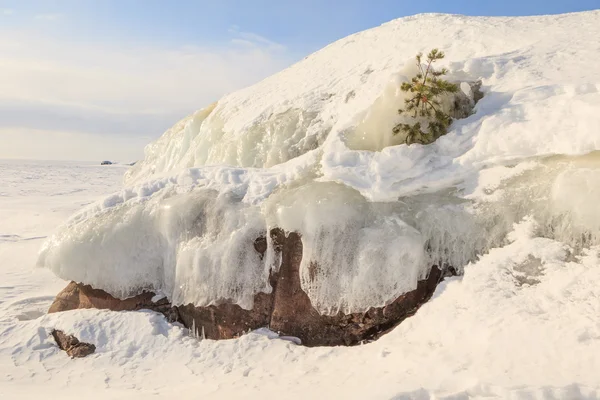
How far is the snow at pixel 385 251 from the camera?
402cm

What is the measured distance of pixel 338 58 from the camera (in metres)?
10.2

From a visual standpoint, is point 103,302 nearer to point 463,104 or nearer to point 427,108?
point 427,108

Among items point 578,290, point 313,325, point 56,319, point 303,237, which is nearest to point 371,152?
point 303,237

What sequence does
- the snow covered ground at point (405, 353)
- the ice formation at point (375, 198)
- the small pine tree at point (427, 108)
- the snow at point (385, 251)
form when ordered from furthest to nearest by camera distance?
the small pine tree at point (427, 108)
the ice formation at point (375, 198)
the snow at point (385, 251)
the snow covered ground at point (405, 353)

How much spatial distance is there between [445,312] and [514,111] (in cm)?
285

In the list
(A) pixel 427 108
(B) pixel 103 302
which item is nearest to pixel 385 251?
(A) pixel 427 108

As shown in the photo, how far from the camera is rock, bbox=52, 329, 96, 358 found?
17.7ft

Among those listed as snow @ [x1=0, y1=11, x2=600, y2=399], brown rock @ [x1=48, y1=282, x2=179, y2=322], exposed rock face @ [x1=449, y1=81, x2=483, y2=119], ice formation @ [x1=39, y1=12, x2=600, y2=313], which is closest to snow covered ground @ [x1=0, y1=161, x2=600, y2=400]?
snow @ [x1=0, y1=11, x2=600, y2=399]

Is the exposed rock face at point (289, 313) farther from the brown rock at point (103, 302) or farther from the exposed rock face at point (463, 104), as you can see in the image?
the exposed rock face at point (463, 104)

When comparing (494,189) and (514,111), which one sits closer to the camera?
(494,189)

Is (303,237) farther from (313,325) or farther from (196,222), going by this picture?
(196,222)

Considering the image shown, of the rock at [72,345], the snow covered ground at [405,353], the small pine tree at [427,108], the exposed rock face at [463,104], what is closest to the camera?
the snow covered ground at [405,353]

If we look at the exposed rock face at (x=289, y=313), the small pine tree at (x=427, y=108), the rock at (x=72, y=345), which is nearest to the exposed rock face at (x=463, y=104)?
the small pine tree at (x=427, y=108)

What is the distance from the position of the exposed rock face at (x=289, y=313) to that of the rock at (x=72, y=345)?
2.45ft
